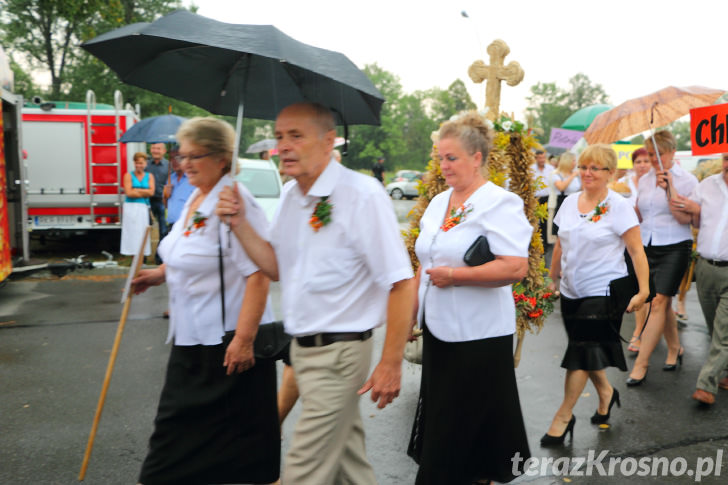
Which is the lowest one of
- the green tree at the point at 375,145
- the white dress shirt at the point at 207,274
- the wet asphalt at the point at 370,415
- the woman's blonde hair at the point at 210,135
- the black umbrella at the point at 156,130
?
the wet asphalt at the point at 370,415

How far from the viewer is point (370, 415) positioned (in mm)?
4730

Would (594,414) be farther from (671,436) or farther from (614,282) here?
(614,282)

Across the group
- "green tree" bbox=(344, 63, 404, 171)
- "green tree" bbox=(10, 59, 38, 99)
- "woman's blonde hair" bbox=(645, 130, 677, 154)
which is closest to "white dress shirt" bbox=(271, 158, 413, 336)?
"woman's blonde hair" bbox=(645, 130, 677, 154)

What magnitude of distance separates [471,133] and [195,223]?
1.41m

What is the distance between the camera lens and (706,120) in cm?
521

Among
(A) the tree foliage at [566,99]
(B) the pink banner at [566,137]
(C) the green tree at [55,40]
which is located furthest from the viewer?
(A) the tree foliage at [566,99]

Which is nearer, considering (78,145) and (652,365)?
(652,365)

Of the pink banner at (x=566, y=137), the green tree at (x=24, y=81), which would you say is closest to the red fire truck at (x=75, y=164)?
the pink banner at (x=566, y=137)

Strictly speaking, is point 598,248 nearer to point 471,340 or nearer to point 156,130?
point 471,340

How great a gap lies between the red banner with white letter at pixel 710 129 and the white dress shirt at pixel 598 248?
1.51 meters

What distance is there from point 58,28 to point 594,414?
3576cm

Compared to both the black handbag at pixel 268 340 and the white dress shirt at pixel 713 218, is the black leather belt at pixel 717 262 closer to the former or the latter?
the white dress shirt at pixel 713 218

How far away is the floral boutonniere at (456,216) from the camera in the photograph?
10.3 ft

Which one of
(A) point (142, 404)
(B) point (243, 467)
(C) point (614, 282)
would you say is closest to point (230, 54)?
(B) point (243, 467)
